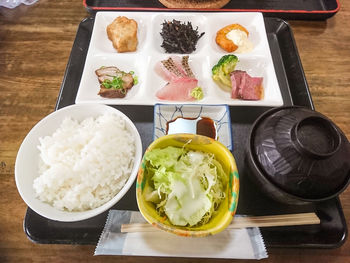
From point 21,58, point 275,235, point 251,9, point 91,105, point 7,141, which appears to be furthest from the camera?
point 251,9

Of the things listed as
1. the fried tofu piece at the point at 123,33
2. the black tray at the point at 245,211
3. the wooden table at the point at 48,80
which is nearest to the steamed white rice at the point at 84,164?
the black tray at the point at 245,211

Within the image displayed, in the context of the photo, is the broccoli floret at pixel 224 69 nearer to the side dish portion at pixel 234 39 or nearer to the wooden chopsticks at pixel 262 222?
the side dish portion at pixel 234 39

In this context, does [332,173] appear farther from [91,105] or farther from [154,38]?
[154,38]

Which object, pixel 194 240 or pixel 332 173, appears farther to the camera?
pixel 194 240

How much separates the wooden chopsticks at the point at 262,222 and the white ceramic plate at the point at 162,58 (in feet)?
2.72

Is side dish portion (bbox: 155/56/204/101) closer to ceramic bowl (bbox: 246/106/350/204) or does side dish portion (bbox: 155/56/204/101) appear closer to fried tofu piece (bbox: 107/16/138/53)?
fried tofu piece (bbox: 107/16/138/53)

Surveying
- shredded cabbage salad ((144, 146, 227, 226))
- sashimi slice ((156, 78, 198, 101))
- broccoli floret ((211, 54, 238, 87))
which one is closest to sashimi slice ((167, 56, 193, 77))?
sashimi slice ((156, 78, 198, 101))

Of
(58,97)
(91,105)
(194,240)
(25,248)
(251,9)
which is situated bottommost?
(25,248)

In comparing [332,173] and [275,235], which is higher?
[332,173]

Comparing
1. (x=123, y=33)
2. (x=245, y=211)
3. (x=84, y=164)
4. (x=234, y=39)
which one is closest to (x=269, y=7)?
(x=234, y=39)

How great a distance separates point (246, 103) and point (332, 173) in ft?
2.68

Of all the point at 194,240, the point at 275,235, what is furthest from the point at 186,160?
the point at 275,235

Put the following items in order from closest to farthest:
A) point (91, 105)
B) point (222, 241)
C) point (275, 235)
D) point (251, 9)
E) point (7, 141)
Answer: point (222, 241) < point (275, 235) < point (91, 105) < point (7, 141) < point (251, 9)

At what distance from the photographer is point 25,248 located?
4.74 ft
